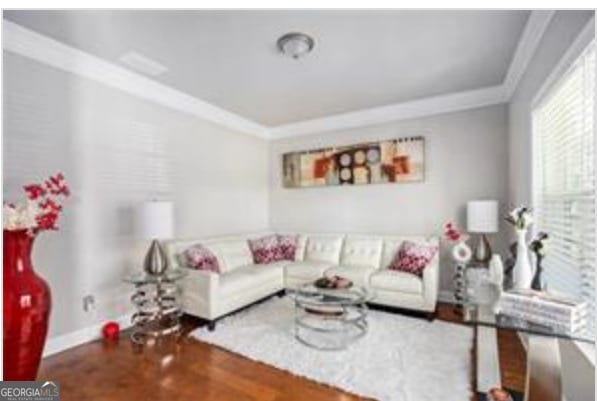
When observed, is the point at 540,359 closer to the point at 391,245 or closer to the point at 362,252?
the point at 391,245

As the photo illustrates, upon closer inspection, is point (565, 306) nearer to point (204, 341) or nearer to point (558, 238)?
point (558, 238)

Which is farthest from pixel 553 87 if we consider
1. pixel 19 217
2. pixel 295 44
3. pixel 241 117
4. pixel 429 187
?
pixel 241 117

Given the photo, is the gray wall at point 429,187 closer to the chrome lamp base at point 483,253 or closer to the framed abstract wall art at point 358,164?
the framed abstract wall art at point 358,164

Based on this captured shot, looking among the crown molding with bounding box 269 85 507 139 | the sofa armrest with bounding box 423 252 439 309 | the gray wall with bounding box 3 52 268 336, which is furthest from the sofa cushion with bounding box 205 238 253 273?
the sofa armrest with bounding box 423 252 439 309

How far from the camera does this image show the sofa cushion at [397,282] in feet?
10.6

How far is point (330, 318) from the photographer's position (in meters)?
3.01

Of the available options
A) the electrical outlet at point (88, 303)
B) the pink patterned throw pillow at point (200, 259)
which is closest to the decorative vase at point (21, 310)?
the electrical outlet at point (88, 303)

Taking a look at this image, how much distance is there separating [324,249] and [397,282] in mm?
1177

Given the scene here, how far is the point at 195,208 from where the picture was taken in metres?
3.95

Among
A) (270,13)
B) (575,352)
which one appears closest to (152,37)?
(270,13)

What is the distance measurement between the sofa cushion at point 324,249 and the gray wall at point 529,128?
2071 mm

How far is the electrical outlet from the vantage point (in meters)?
2.79

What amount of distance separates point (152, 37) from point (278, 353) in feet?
8.91

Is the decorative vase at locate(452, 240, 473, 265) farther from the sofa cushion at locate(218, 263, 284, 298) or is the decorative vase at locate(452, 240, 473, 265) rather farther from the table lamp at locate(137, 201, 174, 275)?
the table lamp at locate(137, 201, 174, 275)
